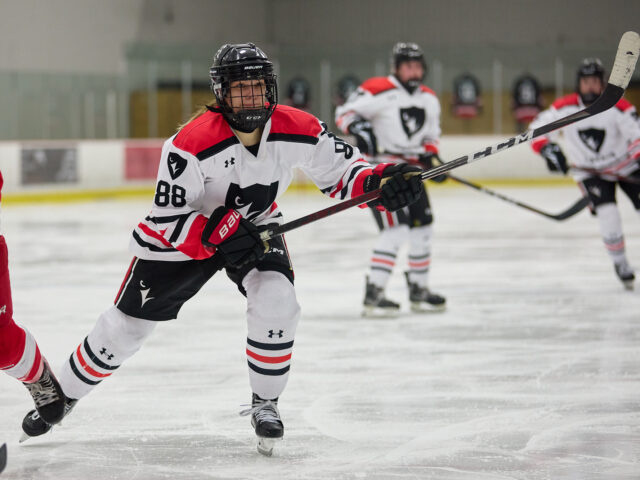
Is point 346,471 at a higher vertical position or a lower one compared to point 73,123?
lower

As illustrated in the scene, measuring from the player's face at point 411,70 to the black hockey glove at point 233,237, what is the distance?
257cm

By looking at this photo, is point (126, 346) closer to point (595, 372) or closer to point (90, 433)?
point (90, 433)

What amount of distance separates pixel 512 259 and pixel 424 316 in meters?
1.95

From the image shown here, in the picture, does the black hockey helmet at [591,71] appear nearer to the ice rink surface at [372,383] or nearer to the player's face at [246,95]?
the ice rink surface at [372,383]

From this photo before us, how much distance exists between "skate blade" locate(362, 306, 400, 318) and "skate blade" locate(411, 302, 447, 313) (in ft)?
0.51

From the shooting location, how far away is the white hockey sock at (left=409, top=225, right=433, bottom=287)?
191 inches

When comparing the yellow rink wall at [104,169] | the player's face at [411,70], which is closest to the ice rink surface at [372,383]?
the player's face at [411,70]

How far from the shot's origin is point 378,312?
463 centimetres

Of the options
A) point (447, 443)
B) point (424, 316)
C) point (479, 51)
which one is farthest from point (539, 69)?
point (447, 443)

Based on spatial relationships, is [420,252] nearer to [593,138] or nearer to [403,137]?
[403,137]

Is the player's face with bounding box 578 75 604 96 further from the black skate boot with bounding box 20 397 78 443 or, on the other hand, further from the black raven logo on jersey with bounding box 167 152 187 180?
the black skate boot with bounding box 20 397 78 443

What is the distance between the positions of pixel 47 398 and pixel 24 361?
120mm

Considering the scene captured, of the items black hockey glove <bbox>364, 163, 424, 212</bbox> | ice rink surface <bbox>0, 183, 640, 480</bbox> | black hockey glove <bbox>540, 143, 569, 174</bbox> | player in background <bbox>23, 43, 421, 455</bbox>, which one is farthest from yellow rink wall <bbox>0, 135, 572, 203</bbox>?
black hockey glove <bbox>364, 163, 424, 212</bbox>

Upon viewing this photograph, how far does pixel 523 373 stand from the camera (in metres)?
3.43
